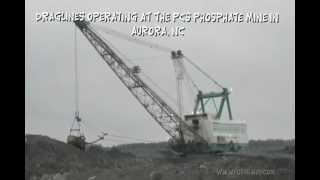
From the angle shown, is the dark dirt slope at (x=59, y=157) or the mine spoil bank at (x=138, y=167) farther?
the dark dirt slope at (x=59, y=157)

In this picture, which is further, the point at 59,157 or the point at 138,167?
the point at 59,157

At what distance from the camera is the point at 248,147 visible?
41.9 metres

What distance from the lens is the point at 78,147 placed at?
3778 cm

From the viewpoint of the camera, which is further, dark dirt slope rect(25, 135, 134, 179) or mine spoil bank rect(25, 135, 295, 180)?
dark dirt slope rect(25, 135, 134, 179)
